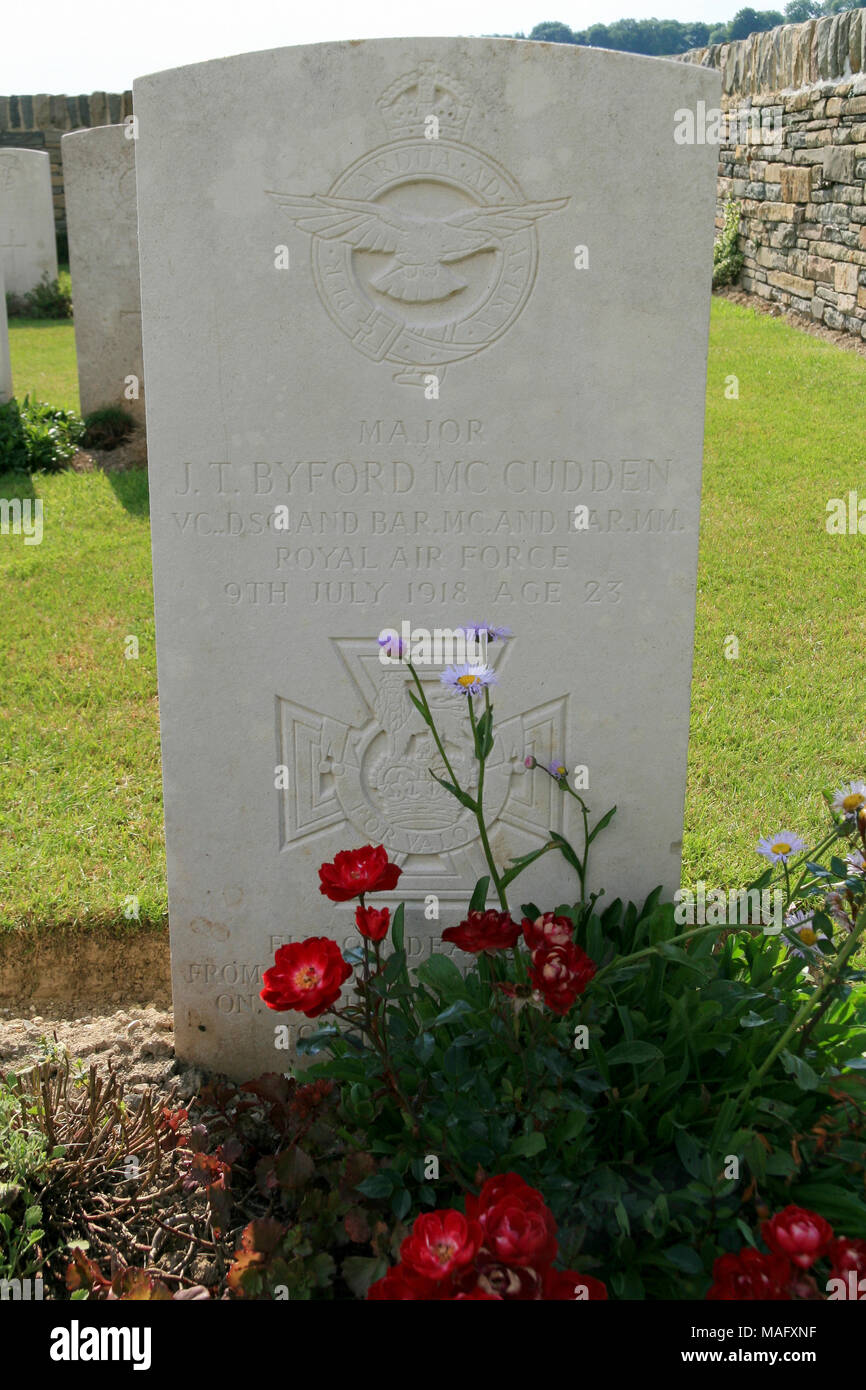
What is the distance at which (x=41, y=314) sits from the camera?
47.1 ft

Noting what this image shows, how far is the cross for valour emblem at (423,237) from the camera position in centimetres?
225

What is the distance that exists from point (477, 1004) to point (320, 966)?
0.39 m

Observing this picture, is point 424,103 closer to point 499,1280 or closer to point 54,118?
point 499,1280

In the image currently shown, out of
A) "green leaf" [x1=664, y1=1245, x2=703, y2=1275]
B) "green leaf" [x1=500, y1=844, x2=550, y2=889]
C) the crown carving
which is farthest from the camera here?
"green leaf" [x1=500, y1=844, x2=550, y2=889]

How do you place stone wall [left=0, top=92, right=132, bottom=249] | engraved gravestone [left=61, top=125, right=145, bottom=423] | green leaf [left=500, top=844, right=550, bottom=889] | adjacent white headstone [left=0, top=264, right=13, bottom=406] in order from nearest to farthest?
green leaf [left=500, top=844, right=550, bottom=889]
engraved gravestone [left=61, top=125, right=145, bottom=423]
adjacent white headstone [left=0, top=264, right=13, bottom=406]
stone wall [left=0, top=92, right=132, bottom=249]

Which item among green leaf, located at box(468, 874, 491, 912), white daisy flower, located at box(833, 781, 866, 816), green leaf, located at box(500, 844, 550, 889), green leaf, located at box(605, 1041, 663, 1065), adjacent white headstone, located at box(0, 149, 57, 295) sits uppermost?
adjacent white headstone, located at box(0, 149, 57, 295)

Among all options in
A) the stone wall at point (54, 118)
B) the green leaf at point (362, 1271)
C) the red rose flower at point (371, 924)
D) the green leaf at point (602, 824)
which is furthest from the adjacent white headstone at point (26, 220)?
the green leaf at point (362, 1271)

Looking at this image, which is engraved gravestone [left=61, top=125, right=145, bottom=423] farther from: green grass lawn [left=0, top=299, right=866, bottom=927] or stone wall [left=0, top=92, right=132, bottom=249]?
stone wall [left=0, top=92, right=132, bottom=249]

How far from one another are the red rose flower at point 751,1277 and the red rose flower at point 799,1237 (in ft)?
0.07

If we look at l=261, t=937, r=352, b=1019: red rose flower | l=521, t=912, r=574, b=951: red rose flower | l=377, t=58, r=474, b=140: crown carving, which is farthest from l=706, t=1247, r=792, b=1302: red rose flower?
l=377, t=58, r=474, b=140: crown carving

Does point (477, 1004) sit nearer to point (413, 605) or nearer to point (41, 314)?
point (413, 605)

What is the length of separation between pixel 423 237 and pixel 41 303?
530 inches

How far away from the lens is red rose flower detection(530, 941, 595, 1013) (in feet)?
6.40
